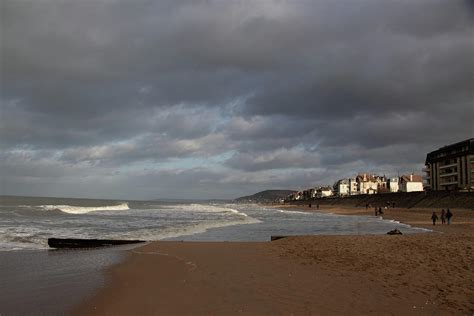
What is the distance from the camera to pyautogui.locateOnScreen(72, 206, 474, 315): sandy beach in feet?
27.0

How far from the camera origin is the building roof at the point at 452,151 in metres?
88.6

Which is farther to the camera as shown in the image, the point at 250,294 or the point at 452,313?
the point at 250,294

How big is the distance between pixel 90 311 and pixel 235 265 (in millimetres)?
5970

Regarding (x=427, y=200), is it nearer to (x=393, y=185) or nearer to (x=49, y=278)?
(x=49, y=278)

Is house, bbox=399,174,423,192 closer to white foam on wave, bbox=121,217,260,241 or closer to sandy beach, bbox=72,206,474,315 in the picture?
white foam on wave, bbox=121,217,260,241

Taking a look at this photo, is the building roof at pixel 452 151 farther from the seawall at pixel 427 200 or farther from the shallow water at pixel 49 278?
the shallow water at pixel 49 278

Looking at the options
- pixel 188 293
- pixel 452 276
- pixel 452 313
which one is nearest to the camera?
pixel 452 313

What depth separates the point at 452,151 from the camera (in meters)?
98.0

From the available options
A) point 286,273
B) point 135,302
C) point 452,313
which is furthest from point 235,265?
point 452,313

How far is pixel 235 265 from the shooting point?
44.5 ft

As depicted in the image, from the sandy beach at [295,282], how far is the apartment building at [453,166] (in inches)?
2968

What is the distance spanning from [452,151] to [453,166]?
4.04 meters

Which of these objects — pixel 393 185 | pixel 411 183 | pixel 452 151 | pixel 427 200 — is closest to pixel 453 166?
pixel 452 151

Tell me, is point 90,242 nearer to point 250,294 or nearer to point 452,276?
point 250,294
